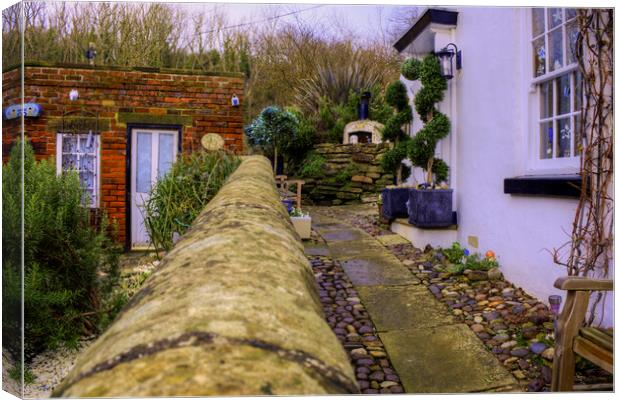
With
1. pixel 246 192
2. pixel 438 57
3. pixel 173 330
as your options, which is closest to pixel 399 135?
pixel 438 57

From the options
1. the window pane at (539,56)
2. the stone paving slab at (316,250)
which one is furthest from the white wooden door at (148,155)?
the window pane at (539,56)

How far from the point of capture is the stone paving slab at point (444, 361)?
228 centimetres

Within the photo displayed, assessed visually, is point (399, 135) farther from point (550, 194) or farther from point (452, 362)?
point (452, 362)

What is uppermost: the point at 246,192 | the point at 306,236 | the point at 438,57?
the point at 438,57

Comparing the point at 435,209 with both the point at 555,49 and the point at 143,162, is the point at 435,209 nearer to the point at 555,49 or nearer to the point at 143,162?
the point at 555,49

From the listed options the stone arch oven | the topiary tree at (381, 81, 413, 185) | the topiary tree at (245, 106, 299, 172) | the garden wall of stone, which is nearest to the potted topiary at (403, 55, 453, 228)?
the topiary tree at (381, 81, 413, 185)

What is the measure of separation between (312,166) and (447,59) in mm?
5500

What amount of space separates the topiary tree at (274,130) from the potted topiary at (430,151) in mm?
4503

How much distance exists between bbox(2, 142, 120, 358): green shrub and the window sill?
100 inches

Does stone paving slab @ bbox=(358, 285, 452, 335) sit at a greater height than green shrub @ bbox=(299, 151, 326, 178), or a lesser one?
lesser

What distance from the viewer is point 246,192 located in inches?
80.1

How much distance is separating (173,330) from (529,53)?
337cm

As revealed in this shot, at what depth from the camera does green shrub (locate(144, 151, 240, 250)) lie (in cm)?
390

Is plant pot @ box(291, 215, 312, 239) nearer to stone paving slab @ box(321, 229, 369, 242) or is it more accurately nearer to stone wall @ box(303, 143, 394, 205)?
stone paving slab @ box(321, 229, 369, 242)
